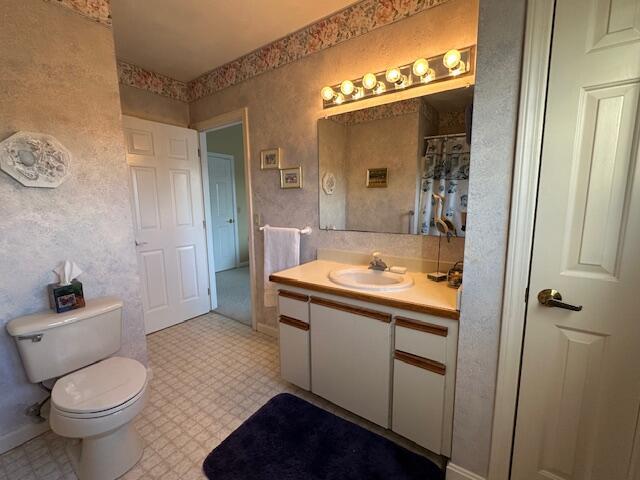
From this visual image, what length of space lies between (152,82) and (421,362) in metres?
3.31

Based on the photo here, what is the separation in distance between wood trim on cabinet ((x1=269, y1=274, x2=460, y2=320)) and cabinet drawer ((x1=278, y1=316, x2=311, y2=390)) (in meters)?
0.26

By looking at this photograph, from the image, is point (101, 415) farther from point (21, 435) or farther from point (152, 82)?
point (152, 82)

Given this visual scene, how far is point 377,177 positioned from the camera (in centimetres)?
192

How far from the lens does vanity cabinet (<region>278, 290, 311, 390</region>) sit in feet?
5.70

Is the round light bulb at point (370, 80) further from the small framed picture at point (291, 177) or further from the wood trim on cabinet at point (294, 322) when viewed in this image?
the wood trim on cabinet at point (294, 322)

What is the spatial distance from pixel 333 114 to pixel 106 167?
1539mm

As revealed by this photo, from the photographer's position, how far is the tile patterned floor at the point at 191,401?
4.65ft

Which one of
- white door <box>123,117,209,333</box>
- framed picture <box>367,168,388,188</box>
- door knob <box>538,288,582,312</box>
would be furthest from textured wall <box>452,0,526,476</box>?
white door <box>123,117,209,333</box>

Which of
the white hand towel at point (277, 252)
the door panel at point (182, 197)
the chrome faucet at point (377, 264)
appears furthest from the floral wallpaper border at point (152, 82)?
the chrome faucet at point (377, 264)

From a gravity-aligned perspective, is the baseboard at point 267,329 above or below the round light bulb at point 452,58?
below

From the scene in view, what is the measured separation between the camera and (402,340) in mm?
1358

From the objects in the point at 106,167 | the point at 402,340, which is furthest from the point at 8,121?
the point at 402,340

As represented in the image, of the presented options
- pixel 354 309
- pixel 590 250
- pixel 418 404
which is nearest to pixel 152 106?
pixel 354 309

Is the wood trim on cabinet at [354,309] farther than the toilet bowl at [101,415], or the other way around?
the wood trim on cabinet at [354,309]
